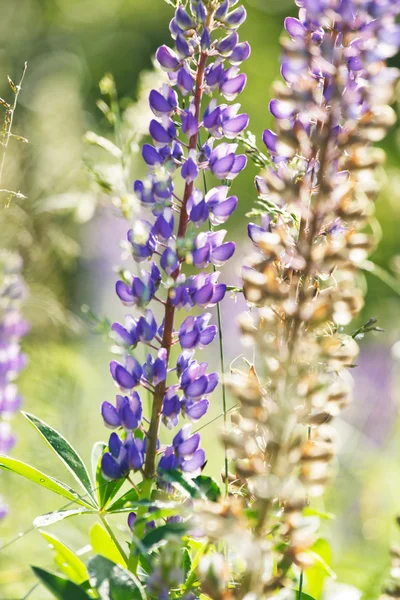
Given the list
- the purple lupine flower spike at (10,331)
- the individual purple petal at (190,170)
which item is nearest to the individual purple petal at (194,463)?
the individual purple petal at (190,170)

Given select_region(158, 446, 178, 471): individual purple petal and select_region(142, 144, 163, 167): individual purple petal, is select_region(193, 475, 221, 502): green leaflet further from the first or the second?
select_region(142, 144, 163, 167): individual purple petal

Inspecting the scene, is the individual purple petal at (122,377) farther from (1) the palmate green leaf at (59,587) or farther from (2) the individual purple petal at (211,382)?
(1) the palmate green leaf at (59,587)

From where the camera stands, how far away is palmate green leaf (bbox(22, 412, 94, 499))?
3.50 ft

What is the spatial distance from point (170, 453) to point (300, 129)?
0.43 m

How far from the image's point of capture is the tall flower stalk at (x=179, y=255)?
97cm

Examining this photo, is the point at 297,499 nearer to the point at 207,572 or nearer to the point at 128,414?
the point at 207,572

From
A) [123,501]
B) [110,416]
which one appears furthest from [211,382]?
[123,501]

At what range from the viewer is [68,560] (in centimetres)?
97

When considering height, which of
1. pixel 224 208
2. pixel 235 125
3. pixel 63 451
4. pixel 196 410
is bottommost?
pixel 63 451

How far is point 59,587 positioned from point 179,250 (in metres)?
0.40

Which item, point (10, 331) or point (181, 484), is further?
point (10, 331)

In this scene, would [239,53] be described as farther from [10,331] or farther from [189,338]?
[10,331]

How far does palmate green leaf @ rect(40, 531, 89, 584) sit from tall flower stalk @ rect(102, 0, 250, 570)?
0.28 ft

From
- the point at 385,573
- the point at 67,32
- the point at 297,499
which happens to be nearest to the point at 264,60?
the point at 67,32
